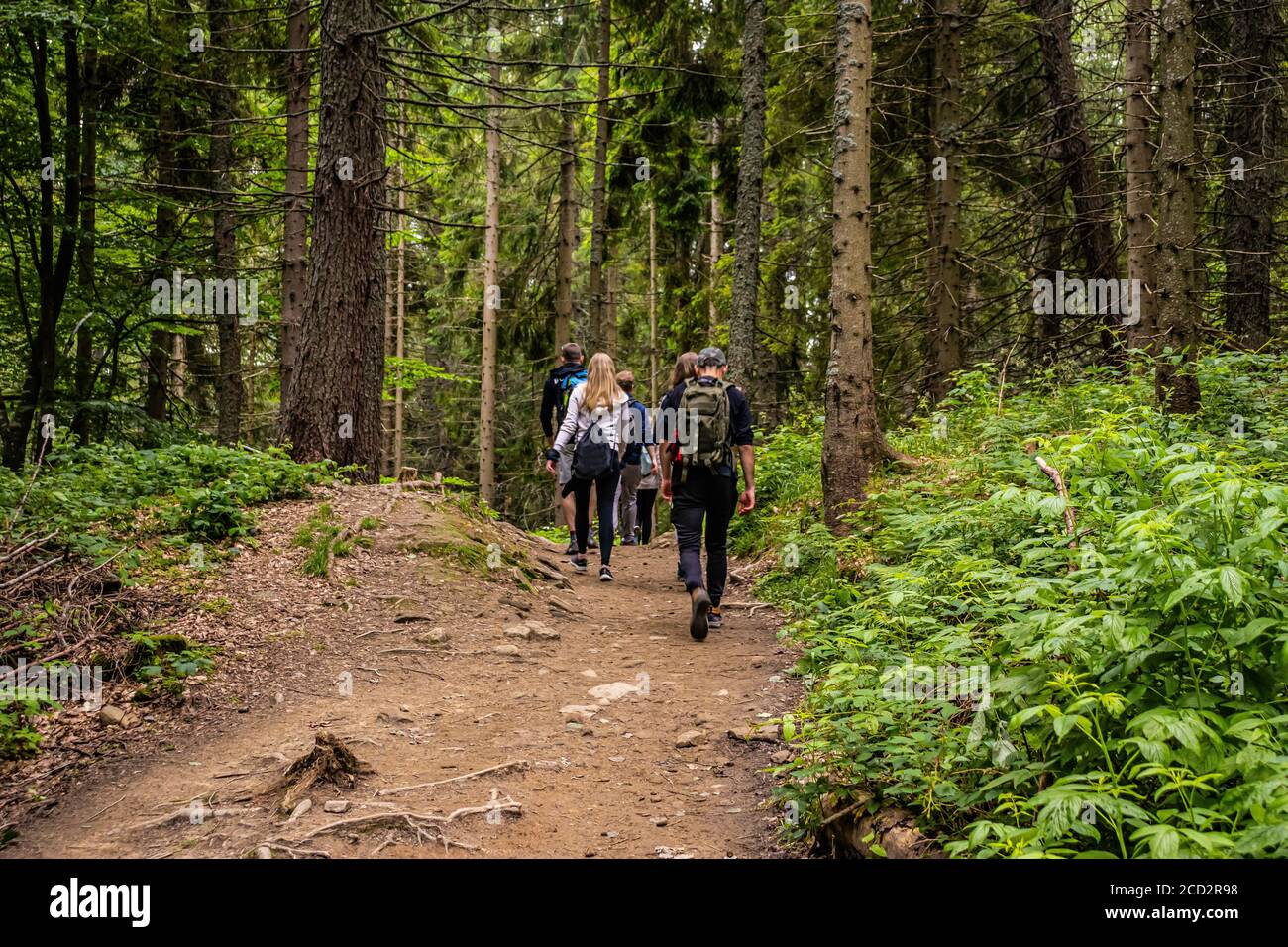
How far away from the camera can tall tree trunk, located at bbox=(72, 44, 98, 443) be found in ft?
41.3

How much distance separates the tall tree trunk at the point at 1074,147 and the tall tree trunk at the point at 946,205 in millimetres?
1408

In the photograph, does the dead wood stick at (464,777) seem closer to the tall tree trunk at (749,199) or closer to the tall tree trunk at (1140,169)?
the tall tree trunk at (1140,169)

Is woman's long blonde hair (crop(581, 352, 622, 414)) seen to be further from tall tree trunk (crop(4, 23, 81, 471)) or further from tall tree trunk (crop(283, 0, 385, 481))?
tall tree trunk (crop(4, 23, 81, 471))

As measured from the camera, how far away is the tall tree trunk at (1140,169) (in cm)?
901

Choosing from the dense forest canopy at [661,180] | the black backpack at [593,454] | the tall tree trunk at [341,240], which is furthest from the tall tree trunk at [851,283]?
the tall tree trunk at [341,240]

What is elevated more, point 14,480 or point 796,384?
point 796,384

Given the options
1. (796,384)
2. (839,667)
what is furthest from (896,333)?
(839,667)

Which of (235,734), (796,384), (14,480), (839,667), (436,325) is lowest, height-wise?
(235,734)

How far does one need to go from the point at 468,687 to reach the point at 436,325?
21267 mm

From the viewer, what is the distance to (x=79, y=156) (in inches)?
503

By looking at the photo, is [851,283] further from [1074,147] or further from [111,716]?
[1074,147]

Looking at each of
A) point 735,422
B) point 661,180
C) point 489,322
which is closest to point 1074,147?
point 661,180

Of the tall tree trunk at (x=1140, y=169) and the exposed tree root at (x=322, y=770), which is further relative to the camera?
the tall tree trunk at (x=1140, y=169)
